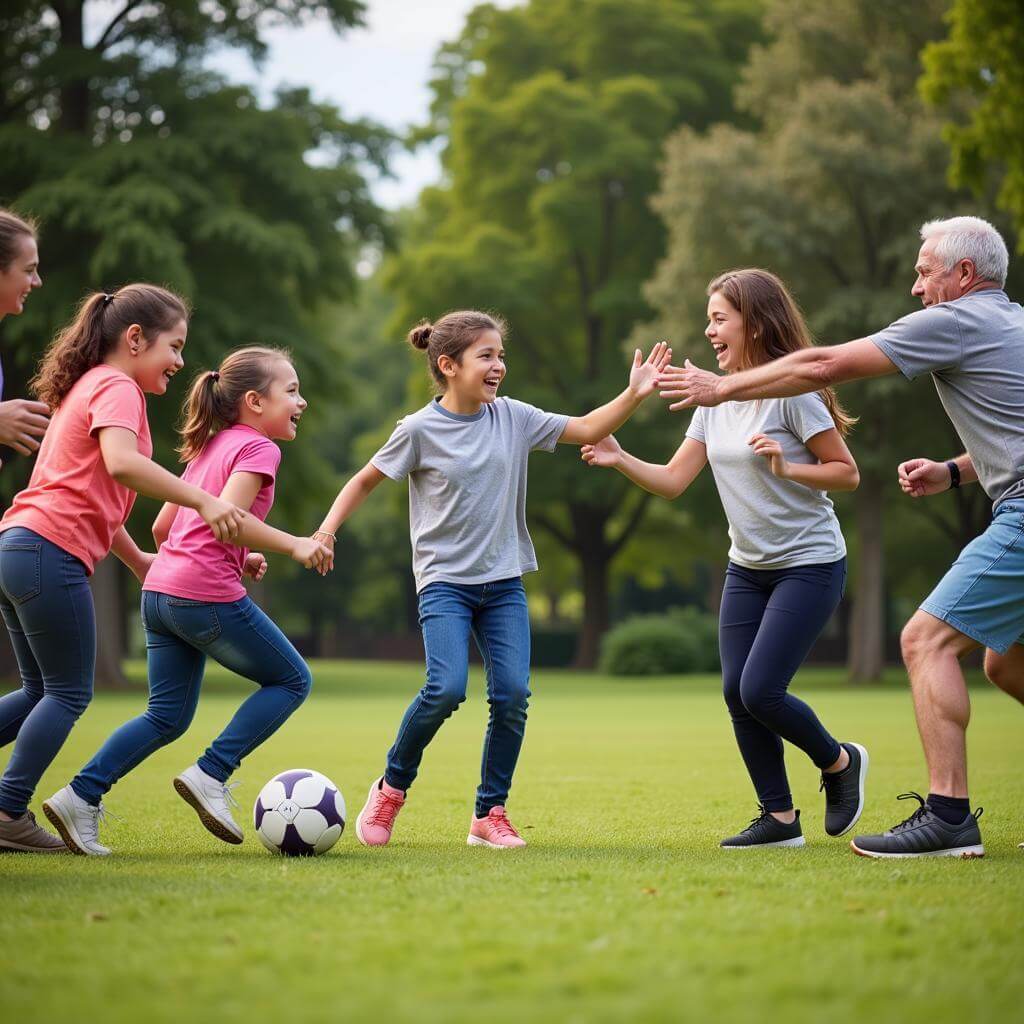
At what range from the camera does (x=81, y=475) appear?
5.86 m

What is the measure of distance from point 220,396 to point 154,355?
380 mm

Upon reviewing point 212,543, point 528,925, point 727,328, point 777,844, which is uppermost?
point 727,328

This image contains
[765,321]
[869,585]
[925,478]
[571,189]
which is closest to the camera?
[925,478]

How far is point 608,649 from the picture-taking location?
34625 mm

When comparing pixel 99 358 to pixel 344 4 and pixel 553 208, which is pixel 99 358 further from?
pixel 553 208

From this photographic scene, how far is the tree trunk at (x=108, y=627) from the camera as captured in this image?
26359mm

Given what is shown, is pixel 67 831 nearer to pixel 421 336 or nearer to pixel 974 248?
pixel 421 336

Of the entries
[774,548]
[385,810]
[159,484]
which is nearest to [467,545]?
[385,810]

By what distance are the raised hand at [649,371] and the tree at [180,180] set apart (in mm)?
18883

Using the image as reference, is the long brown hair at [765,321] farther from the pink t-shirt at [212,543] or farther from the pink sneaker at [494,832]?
the pink sneaker at [494,832]

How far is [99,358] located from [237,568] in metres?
1.10

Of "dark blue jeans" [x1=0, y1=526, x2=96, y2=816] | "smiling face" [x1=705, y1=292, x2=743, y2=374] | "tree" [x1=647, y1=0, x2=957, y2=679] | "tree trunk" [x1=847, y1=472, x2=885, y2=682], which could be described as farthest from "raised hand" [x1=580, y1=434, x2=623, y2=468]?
"tree trunk" [x1=847, y1=472, x2=885, y2=682]

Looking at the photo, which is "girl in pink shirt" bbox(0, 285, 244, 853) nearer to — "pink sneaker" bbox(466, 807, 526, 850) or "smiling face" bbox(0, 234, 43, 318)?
"smiling face" bbox(0, 234, 43, 318)

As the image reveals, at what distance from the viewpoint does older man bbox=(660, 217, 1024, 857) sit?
5660 mm
